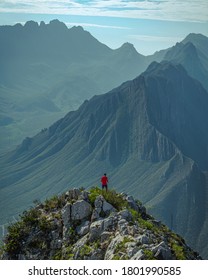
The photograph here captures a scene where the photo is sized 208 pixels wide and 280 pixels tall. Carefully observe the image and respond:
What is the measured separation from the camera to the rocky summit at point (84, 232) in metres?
24.8

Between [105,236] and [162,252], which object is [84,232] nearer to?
[105,236]

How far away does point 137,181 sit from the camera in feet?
590

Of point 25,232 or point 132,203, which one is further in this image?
point 132,203

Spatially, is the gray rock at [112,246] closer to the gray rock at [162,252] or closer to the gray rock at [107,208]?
the gray rock at [162,252]

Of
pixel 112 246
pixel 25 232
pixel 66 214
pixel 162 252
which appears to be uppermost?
pixel 66 214

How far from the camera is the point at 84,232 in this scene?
27594 millimetres

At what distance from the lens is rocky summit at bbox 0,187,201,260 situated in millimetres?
24781

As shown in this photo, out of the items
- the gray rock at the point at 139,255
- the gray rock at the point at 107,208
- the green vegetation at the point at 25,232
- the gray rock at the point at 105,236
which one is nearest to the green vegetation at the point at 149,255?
the gray rock at the point at 139,255

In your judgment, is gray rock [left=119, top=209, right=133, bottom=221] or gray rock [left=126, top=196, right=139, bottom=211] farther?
gray rock [left=126, top=196, right=139, bottom=211]

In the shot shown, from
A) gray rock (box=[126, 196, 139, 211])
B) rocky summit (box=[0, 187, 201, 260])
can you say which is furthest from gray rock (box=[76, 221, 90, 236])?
gray rock (box=[126, 196, 139, 211])

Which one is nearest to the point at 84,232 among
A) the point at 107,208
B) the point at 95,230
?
the point at 95,230

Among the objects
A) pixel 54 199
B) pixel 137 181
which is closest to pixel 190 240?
pixel 137 181

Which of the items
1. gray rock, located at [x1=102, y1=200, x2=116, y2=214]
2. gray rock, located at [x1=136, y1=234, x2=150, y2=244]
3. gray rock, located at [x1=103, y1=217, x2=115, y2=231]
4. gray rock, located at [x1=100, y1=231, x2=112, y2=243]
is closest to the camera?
gray rock, located at [x1=136, y1=234, x2=150, y2=244]

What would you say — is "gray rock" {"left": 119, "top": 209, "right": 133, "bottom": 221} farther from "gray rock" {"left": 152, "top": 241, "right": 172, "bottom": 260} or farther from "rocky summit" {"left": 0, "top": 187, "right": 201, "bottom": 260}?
"gray rock" {"left": 152, "top": 241, "right": 172, "bottom": 260}
